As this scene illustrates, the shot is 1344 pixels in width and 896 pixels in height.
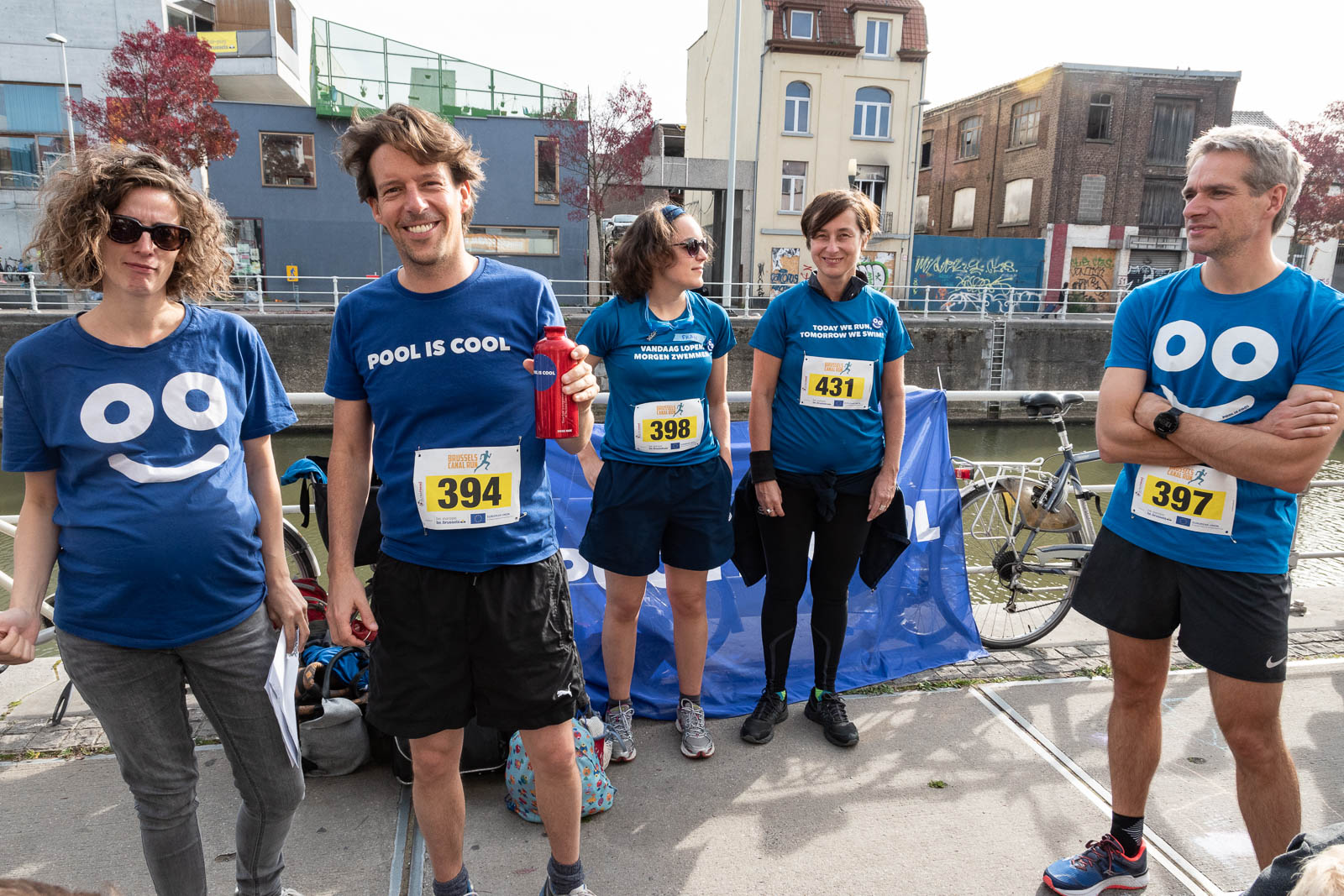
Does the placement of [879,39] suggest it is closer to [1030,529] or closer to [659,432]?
[1030,529]

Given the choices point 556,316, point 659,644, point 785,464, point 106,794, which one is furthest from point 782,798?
point 106,794

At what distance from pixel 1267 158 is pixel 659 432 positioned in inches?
73.1

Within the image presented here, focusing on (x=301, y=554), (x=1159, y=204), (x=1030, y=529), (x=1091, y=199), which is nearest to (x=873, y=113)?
(x=1091, y=199)

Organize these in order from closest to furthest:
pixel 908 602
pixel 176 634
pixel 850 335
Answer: pixel 176 634
pixel 850 335
pixel 908 602

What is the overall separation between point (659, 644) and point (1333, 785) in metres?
2.43

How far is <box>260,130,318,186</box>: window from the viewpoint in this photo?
24531mm

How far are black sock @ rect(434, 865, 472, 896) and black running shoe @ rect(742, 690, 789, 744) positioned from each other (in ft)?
4.15

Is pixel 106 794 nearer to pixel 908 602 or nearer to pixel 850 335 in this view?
pixel 850 335

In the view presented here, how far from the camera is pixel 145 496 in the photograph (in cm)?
186

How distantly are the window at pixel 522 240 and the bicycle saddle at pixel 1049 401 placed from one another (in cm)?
2337

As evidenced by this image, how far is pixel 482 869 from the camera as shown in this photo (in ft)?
7.98

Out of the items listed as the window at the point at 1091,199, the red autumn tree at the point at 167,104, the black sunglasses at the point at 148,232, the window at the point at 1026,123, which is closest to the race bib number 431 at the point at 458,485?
the black sunglasses at the point at 148,232

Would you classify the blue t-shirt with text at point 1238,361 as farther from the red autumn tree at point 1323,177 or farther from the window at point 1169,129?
the red autumn tree at point 1323,177

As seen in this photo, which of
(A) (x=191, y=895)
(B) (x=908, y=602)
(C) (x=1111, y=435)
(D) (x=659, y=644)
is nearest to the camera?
(A) (x=191, y=895)
